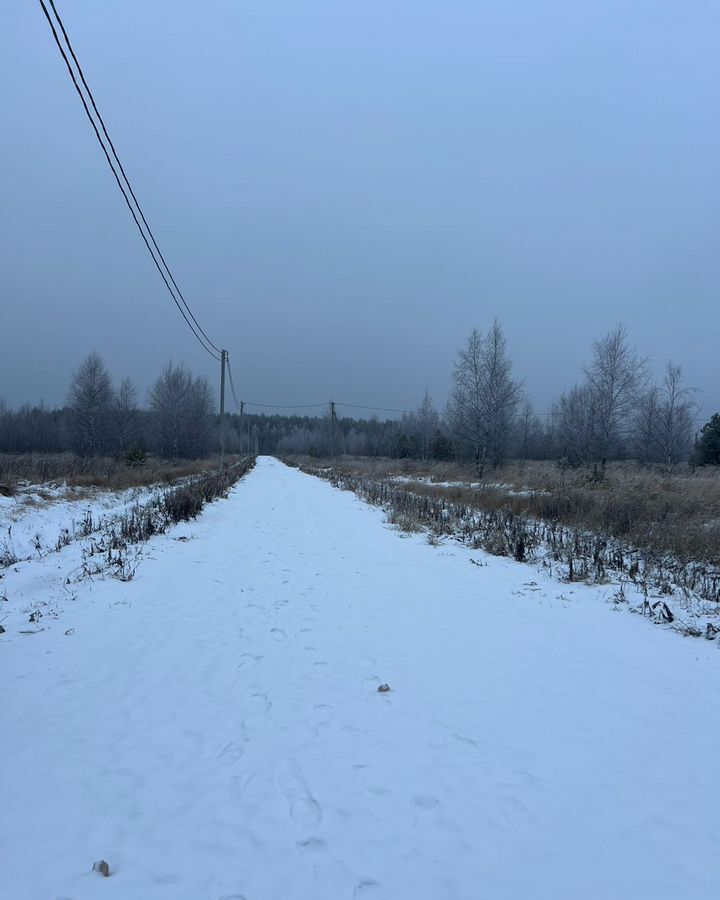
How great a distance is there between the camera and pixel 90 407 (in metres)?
40.7

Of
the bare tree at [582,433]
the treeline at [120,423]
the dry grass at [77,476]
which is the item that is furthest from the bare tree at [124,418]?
the bare tree at [582,433]

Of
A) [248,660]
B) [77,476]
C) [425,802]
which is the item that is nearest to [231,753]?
[425,802]

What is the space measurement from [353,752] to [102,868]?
1374mm

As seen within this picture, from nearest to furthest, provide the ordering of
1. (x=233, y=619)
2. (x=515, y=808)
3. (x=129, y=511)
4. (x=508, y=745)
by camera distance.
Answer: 1. (x=515, y=808)
2. (x=508, y=745)
3. (x=233, y=619)
4. (x=129, y=511)

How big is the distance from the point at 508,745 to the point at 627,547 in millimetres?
7199

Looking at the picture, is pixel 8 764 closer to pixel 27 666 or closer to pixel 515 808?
pixel 27 666

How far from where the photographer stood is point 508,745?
299 cm

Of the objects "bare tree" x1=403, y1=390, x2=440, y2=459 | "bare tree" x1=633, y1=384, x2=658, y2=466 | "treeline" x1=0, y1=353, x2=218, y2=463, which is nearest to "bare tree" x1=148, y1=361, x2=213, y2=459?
"treeline" x1=0, y1=353, x2=218, y2=463

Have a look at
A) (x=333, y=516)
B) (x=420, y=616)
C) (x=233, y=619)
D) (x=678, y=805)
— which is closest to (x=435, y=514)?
(x=333, y=516)

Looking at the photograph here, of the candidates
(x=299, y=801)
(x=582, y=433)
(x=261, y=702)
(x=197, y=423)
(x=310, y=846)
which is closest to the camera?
(x=310, y=846)

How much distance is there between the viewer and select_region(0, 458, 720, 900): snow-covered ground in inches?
81.7

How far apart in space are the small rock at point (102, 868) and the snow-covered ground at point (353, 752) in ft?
0.08

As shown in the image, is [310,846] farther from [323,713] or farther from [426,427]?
[426,427]

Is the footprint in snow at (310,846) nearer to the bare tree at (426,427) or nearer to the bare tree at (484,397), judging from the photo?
the bare tree at (484,397)
